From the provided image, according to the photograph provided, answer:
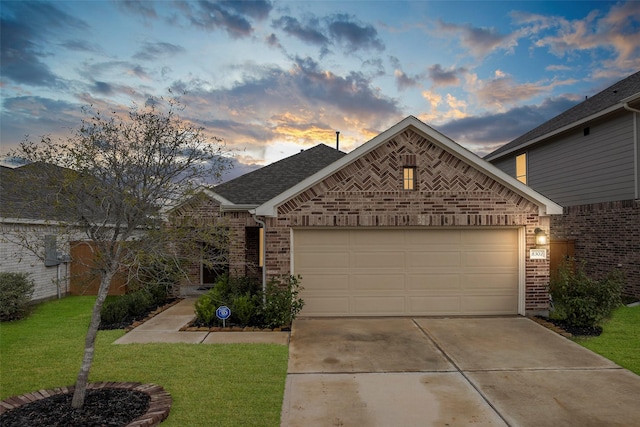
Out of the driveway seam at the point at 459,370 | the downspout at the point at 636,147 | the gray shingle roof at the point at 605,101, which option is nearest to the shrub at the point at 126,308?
the driveway seam at the point at 459,370

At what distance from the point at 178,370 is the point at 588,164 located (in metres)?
15.0

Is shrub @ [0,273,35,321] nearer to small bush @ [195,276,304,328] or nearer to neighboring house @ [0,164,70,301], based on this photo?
neighboring house @ [0,164,70,301]

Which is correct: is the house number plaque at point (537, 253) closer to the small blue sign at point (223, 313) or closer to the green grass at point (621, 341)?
the green grass at point (621, 341)

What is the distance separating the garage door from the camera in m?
10.2

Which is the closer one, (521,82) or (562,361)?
(562,361)

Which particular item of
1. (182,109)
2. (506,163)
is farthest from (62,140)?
(506,163)

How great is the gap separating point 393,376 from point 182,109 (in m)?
5.28

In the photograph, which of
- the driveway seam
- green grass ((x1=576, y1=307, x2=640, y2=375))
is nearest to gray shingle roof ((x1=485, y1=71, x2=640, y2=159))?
green grass ((x1=576, y1=307, x2=640, y2=375))

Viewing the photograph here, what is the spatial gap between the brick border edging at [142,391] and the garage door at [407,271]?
5.18 meters

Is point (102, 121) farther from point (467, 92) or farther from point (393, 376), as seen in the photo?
point (467, 92)

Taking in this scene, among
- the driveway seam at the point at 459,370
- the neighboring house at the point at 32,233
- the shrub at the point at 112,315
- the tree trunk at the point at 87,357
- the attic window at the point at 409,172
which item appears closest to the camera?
the tree trunk at the point at 87,357

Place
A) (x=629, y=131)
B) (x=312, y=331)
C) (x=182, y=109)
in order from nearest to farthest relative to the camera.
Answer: (x=182, y=109) < (x=312, y=331) < (x=629, y=131)

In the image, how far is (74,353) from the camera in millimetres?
7191

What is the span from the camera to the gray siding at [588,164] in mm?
12531
